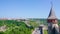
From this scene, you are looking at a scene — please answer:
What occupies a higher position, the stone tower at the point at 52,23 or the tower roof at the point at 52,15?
the tower roof at the point at 52,15

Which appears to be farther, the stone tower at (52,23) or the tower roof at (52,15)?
the tower roof at (52,15)

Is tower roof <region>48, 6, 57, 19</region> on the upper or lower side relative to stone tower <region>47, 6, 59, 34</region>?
upper

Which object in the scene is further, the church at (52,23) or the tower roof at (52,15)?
the tower roof at (52,15)

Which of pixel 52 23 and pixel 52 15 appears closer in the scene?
pixel 52 23

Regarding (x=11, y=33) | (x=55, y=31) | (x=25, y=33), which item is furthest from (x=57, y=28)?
(x=25, y=33)

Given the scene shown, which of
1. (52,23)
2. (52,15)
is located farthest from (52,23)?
(52,15)

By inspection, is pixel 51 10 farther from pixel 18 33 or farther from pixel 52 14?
pixel 18 33

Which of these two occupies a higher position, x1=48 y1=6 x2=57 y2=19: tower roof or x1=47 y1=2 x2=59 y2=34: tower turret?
x1=48 y1=6 x2=57 y2=19: tower roof

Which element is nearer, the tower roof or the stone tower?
the stone tower

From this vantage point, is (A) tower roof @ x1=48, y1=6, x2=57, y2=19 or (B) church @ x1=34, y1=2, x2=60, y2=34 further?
(A) tower roof @ x1=48, y1=6, x2=57, y2=19

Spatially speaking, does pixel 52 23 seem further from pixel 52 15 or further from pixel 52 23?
pixel 52 15

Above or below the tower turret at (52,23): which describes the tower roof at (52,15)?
above
